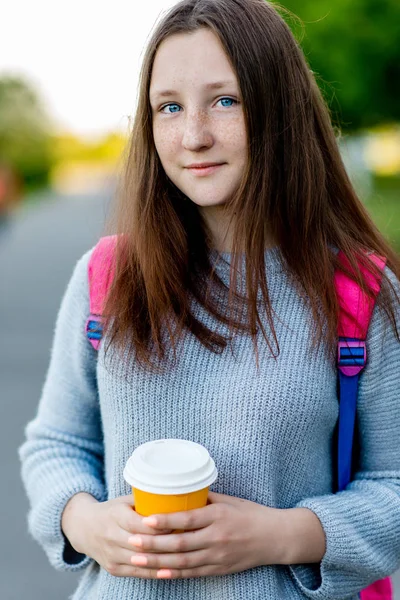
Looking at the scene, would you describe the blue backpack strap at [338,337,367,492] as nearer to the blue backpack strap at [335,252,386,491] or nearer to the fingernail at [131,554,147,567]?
the blue backpack strap at [335,252,386,491]

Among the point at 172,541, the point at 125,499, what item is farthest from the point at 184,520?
the point at 125,499

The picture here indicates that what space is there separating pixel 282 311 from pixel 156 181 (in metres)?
0.46

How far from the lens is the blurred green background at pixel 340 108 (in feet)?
11.9

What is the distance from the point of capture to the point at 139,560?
167 cm

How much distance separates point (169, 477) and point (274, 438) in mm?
337

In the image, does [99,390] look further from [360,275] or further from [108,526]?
[360,275]

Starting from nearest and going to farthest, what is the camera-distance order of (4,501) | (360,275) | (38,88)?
(360,275)
(4,501)
(38,88)

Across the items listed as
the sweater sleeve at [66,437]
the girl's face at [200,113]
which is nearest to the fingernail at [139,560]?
the sweater sleeve at [66,437]

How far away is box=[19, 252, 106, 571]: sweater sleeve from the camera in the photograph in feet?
6.59

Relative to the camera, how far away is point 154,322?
1.94 metres

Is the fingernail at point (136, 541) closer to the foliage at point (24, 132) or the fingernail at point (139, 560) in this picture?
the fingernail at point (139, 560)

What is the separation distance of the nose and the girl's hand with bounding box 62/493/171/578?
80cm

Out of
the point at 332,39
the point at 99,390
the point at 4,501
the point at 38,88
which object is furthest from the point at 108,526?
the point at 38,88

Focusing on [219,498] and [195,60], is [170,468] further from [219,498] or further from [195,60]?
[195,60]
